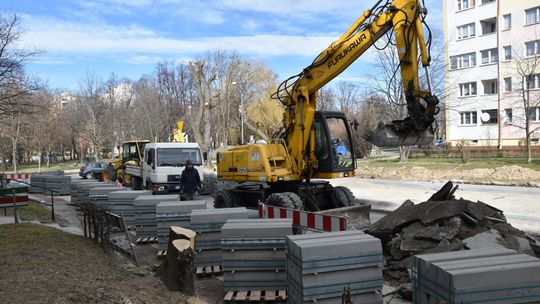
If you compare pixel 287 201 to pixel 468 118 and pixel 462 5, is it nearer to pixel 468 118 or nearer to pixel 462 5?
pixel 468 118

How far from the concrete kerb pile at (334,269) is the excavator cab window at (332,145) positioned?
6.00 metres

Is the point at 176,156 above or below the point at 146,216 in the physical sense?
above

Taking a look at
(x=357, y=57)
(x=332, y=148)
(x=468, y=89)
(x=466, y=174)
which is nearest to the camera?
(x=357, y=57)

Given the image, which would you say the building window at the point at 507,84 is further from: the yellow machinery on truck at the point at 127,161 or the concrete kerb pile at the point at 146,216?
the concrete kerb pile at the point at 146,216

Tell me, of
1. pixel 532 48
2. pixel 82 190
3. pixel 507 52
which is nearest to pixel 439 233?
pixel 82 190

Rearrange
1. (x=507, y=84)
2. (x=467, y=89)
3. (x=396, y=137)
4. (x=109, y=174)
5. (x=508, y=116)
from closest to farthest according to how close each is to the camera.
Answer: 1. (x=396, y=137)
2. (x=109, y=174)
3. (x=508, y=116)
4. (x=507, y=84)
5. (x=467, y=89)

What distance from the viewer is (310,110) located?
457 inches

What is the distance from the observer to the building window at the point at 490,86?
49069 mm

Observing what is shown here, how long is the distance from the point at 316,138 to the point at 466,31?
4663 cm

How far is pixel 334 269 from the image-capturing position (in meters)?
5.29

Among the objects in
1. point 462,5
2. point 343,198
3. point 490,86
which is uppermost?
point 462,5

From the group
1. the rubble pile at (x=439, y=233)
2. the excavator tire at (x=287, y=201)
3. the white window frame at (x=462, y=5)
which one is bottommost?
the rubble pile at (x=439, y=233)

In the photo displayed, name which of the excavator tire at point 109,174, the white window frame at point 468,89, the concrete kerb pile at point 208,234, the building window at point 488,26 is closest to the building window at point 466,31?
the building window at point 488,26

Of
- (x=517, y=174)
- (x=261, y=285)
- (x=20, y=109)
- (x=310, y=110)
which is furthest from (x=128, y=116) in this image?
(x=261, y=285)
